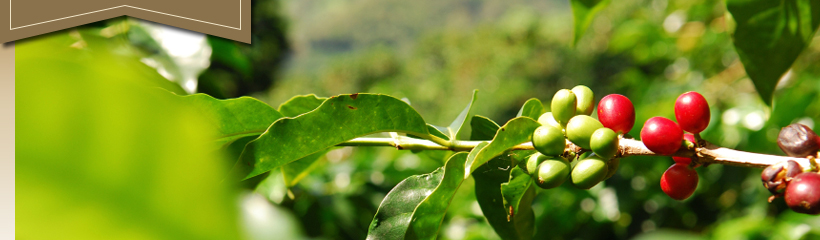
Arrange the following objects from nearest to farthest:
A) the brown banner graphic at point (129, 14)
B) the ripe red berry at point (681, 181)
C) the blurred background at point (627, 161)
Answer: the ripe red berry at point (681, 181)
the brown banner graphic at point (129, 14)
the blurred background at point (627, 161)

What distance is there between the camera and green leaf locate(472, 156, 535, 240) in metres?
0.47

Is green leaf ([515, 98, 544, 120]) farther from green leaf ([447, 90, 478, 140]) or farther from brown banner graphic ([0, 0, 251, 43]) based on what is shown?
brown banner graphic ([0, 0, 251, 43])

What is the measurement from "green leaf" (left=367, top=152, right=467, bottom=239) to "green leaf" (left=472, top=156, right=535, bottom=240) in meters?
0.08

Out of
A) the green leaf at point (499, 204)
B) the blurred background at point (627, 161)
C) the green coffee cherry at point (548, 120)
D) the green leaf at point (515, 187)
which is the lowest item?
the blurred background at point (627, 161)

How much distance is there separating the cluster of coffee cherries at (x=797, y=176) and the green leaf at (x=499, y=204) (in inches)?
7.3

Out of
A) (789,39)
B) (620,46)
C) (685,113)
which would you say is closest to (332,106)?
(685,113)

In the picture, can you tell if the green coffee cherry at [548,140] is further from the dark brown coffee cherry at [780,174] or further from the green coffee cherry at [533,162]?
the dark brown coffee cherry at [780,174]

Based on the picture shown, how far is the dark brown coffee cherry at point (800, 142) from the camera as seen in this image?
33cm

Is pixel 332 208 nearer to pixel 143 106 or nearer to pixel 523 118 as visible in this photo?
pixel 523 118

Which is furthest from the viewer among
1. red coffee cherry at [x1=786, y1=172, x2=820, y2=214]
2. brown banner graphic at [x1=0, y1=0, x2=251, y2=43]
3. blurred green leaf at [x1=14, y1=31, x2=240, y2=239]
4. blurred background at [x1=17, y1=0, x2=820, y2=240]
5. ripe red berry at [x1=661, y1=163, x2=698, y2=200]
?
blurred background at [x1=17, y1=0, x2=820, y2=240]

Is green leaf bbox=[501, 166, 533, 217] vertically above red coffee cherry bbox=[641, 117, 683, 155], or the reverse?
red coffee cherry bbox=[641, 117, 683, 155]

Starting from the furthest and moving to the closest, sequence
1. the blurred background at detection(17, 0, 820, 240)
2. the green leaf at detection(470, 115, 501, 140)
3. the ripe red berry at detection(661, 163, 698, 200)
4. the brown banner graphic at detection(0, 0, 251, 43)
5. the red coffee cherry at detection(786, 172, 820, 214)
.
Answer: the blurred background at detection(17, 0, 820, 240) < the brown banner graphic at detection(0, 0, 251, 43) < the green leaf at detection(470, 115, 501, 140) < the ripe red berry at detection(661, 163, 698, 200) < the red coffee cherry at detection(786, 172, 820, 214)

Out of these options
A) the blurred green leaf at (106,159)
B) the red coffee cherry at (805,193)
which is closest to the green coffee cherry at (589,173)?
the red coffee cherry at (805,193)

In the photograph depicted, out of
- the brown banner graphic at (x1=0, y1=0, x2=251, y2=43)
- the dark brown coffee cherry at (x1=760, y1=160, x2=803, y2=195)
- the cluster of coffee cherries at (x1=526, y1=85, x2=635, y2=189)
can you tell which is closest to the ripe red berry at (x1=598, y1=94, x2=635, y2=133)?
the cluster of coffee cherries at (x1=526, y1=85, x2=635, y2=189)
